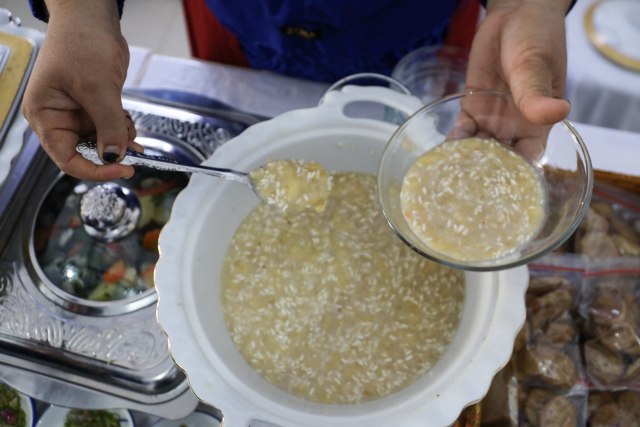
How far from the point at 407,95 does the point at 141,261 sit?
0.86 meters

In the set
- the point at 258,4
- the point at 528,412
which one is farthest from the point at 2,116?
the point at 528,412

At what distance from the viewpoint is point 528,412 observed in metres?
1.40

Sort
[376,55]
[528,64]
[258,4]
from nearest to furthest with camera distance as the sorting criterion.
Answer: [528,64], [258,4], [376,55]

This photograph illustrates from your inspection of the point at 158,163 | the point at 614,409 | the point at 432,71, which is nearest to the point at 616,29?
the point at 432,71

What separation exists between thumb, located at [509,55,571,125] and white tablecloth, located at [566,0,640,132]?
47.6 inches

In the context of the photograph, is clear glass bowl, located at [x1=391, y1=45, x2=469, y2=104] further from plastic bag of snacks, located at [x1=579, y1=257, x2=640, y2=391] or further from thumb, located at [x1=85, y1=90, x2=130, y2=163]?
thumb, located at [x1=85, y1=90, x2=130, y2=163]

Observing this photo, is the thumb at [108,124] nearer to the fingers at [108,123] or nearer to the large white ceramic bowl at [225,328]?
the fingers at [108,123]

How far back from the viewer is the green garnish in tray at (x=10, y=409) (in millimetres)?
1565

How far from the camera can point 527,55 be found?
4.02ft

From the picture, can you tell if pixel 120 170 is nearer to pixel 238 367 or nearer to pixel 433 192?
pixel 238 367

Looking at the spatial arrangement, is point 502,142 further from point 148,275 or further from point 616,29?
point 616,29

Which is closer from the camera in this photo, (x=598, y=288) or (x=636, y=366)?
(x=636, y=366)

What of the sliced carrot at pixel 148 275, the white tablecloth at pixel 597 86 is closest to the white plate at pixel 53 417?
the sliced carrot at pixel 148 275

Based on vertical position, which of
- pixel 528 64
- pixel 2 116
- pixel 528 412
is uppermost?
pixel 528 64
